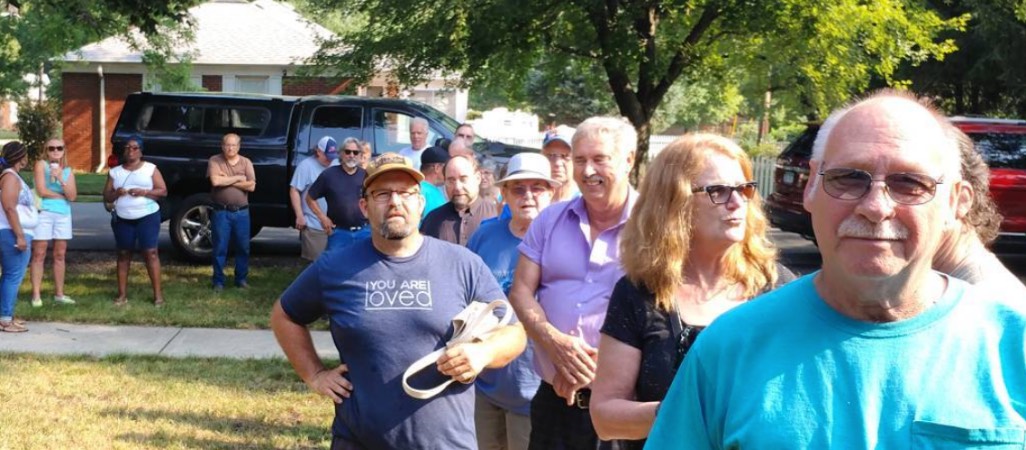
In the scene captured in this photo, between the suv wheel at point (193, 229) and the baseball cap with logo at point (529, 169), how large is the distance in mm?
9217

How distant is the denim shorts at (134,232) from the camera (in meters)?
11.6

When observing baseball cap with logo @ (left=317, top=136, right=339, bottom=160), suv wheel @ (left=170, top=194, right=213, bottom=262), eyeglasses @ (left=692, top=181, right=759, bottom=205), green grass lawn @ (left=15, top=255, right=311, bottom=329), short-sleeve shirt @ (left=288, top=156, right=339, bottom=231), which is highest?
eyeglasses @ (left=692, top=181, right=759, bottom=205)

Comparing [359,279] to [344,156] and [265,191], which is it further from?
[265,191]

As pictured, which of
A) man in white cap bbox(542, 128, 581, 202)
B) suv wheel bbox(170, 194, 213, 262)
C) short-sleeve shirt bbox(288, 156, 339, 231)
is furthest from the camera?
suv wheel bbox(170, 194, 213, 262)

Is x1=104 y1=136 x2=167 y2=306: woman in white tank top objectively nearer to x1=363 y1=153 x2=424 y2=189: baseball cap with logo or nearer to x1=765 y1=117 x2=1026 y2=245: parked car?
x1=765 y1=117 x2=1026 y2=245: parked car

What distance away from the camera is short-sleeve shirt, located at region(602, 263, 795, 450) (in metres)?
3.17

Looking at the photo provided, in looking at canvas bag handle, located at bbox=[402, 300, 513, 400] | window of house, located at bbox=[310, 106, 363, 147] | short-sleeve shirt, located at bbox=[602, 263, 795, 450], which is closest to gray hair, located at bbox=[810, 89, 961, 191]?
short-sleeve shirt, located at bbox=[602, 263, 795, 450]

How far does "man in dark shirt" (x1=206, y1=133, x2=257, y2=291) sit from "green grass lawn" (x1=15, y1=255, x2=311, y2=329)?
12.6 inches

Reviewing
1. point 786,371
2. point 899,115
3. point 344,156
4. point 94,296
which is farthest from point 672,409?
point 94,296

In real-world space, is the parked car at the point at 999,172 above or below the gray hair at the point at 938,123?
below

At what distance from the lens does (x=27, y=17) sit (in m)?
30.7

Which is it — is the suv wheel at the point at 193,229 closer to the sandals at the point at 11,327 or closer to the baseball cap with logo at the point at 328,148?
the baseball cap with logo at the point at 328,148

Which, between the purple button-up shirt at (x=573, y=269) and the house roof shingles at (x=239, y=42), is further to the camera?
the house roof shingles at (x=239, y=42)

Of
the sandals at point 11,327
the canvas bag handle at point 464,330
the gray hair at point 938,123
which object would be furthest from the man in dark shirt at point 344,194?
the gray hair at point 938,123
